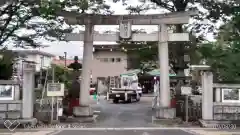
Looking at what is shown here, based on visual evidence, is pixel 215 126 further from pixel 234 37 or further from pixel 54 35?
pixel 54 35

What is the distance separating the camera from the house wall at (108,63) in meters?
54.2

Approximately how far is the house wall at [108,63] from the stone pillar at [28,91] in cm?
3742

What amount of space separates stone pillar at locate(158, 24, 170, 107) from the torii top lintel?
50 centimetres

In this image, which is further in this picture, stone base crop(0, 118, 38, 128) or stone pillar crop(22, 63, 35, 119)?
stone pillar crop(22, 63, 35, 119)

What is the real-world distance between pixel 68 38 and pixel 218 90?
340 inches

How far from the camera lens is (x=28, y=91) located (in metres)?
16.2

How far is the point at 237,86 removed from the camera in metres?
16.9

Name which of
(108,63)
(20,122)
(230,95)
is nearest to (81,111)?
(20,122)

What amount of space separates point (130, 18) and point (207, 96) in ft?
20.0

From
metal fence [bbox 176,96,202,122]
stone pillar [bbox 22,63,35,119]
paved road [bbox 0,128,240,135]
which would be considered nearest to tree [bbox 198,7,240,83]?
metal fence [bbox 176,96,202,122]

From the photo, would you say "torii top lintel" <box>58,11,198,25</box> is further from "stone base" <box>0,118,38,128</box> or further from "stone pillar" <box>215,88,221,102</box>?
"stone base" <box>0,118,38,128</box>

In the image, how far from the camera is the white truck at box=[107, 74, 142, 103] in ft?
109

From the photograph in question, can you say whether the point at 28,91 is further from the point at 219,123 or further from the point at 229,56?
the point at 229,56

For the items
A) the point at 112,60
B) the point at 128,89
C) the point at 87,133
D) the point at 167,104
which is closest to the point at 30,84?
the point at 87,133
